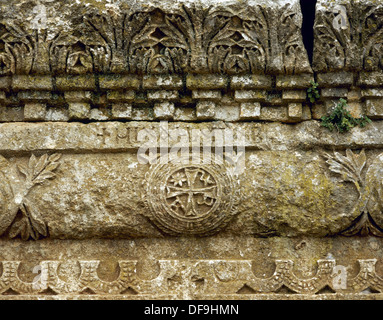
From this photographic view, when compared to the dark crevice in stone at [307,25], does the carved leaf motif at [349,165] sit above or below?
below

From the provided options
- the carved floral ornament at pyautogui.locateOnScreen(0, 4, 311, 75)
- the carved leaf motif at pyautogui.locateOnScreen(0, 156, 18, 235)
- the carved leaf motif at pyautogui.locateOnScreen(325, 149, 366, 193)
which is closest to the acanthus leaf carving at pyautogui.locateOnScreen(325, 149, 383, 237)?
the carved leaf motif at pyautogui.locateOnScreen(325, 149, 366, 193)

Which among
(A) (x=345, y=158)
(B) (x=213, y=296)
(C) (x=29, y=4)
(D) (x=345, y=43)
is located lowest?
(B) (x=213, y=296)

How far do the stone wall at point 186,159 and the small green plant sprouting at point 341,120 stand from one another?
15mm

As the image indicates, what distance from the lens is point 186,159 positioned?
3.59 m

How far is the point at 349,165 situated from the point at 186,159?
1.09 m

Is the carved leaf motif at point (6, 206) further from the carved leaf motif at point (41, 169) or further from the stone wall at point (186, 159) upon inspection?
the carved leaf motif at point (41, 169)

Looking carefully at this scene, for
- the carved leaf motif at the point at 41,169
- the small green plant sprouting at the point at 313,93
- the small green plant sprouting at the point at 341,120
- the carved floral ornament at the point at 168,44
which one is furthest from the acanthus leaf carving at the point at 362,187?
the carved leaf motif at the point at 41,169

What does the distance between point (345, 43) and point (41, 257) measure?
8.10 ft

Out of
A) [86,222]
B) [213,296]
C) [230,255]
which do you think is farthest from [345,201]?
[86,222]

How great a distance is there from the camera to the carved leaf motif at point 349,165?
361 cm

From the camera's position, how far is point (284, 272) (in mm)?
3514

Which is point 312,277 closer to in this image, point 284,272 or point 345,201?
point 284,272

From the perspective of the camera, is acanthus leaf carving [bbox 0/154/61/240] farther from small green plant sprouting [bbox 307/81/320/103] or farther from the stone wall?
small green plant sprouting [bbox 307/81/320/103]

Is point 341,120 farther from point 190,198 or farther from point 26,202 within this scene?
point 26,202
